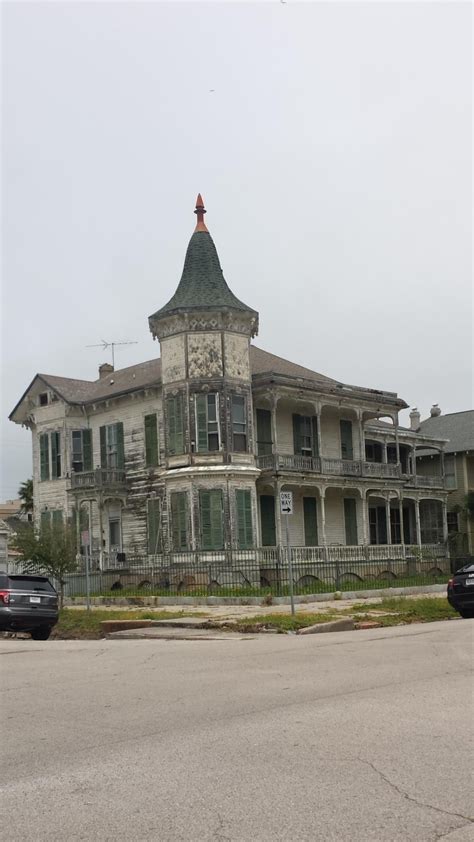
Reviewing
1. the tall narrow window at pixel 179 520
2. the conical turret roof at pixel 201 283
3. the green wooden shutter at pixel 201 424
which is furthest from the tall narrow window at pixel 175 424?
the conical turret roof at pixel 201 283

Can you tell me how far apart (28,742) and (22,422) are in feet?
123

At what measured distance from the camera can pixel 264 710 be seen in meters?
8.77

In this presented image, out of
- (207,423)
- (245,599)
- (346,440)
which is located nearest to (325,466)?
(346,440)

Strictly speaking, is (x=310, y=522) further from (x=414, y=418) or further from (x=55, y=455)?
A: (x=414, y=418)

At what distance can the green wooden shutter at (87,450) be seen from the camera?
40219 mm

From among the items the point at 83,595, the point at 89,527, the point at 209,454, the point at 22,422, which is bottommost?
the point at 83,595

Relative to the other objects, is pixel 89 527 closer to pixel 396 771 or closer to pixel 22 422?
pixel 22 422

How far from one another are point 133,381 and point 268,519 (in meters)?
8.58

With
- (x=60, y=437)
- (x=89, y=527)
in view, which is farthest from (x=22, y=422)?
(x=89, y=527)

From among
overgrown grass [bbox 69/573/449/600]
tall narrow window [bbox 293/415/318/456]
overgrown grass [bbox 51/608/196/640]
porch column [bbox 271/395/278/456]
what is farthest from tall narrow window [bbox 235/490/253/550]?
overgrown grass [bbox 51/608/196/640]

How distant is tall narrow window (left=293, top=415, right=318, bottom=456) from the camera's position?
124 ft

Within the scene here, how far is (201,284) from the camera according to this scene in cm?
3459

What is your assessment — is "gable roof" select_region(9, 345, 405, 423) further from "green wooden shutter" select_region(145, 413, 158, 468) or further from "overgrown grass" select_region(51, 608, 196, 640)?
"overgrown grass" select_region(51, 608, 196, 640)

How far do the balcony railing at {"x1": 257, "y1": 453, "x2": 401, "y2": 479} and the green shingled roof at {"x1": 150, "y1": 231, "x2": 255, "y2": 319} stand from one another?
5.69 meters
